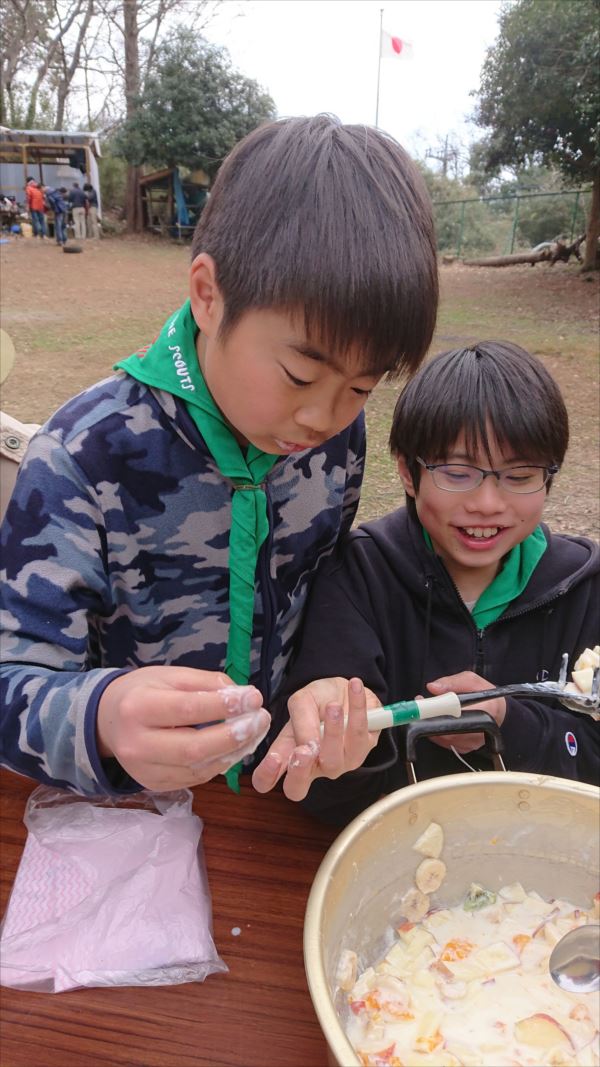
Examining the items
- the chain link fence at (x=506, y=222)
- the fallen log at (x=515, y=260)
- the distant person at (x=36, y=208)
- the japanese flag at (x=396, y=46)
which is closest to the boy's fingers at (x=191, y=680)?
the japanese flag at (x=396, y=46)

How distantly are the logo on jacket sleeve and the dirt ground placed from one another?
2689 millimetres

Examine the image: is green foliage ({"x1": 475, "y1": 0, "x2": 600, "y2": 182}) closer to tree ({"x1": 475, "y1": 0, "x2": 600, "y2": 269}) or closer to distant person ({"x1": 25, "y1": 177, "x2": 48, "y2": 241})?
tree ({"x1": 475, "y1": 0, "x2": 600, "y2": 269})

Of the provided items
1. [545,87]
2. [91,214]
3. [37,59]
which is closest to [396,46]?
[545,87]

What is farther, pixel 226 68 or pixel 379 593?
pixel 226 68

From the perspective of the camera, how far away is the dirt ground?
5.26 meters

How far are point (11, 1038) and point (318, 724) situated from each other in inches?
17.9

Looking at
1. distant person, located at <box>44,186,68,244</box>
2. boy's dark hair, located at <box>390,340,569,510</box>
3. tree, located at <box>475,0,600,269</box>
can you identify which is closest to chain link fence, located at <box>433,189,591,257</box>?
tree, located at <box>475,0,600,269</box>

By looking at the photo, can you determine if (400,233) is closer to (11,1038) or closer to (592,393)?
(11,1038)

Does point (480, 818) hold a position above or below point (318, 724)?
below

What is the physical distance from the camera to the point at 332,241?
877 millimetres

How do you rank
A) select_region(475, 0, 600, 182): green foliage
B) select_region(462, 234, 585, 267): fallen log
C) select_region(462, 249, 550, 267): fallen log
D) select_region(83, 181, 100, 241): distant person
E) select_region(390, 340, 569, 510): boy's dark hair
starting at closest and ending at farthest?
select_region(390, 340, 569, 510): boy's dark hair → select_region(475, 0, 600, 182): green foliage → select_region(462, 234, 585, 267): fallen log → select_region(462, 249, 550, 267): fallen log → select_region(83, 181, 100, 241): distant person

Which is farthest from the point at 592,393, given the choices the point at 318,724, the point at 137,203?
the point at 137,203

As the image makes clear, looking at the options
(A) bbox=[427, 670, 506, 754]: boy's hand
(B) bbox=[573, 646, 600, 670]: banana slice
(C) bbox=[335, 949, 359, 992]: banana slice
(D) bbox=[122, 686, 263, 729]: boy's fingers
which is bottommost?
(C) bbox=[335, 949, 359, 992]: banana slice

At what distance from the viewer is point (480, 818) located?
995 mm
